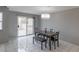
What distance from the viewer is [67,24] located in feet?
17.0

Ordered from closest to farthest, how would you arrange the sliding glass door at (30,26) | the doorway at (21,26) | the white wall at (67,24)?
the white wall at (67,24) → the doorway at (21,26) → the sliding glass door at (30,26)

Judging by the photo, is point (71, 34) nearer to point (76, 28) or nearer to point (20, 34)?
point (76, 28)

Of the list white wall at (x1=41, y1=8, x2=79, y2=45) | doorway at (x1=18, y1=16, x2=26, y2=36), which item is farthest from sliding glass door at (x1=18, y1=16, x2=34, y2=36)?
white wall at (x1=41, y1=8, x2=79, y2=45)

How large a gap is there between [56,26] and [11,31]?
11.9 feet

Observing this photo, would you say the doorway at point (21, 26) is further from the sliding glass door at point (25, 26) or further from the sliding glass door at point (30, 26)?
the sliding glass door at point (30, 26)

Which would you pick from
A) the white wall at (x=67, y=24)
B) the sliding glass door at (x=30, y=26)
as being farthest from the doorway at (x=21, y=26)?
the white wall at (x=67, y=24)

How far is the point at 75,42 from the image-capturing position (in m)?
4.70

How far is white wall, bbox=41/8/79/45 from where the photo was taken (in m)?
4.60

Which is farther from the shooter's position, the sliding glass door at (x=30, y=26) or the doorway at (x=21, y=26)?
the sliding glass door at (x=30, y=26)

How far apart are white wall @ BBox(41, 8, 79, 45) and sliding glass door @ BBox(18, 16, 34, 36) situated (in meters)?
2.38

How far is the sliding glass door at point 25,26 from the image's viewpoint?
697 centimetres

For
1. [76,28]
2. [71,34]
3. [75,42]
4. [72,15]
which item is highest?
[72,15]

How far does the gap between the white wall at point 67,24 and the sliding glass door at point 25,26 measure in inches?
93.6
